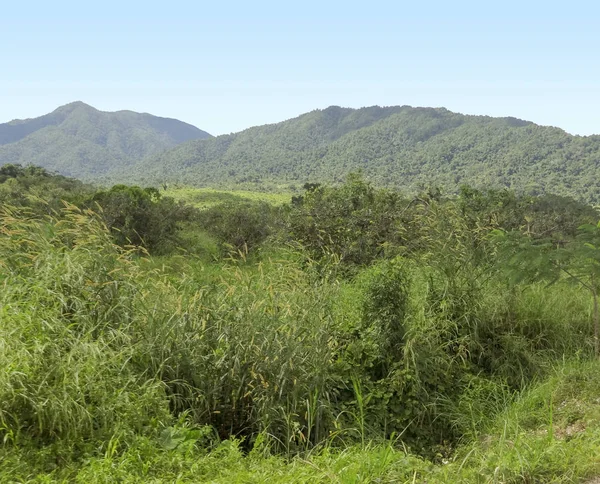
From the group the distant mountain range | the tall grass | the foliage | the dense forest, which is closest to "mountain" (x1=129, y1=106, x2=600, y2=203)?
the distant mountain range

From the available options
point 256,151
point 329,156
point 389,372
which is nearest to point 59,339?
point 389,372

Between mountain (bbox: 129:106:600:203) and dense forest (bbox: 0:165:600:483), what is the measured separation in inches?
2539

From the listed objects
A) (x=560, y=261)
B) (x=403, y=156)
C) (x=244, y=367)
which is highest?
(x=403, y=156)

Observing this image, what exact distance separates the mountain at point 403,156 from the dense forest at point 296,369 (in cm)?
6448

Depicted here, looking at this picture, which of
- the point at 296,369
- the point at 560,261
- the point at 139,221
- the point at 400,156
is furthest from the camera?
the point at 400,156

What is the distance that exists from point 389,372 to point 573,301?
366 centimetres

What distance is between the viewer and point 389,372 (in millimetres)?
5277

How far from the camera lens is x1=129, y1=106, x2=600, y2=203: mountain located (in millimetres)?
89938

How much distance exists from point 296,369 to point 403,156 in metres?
131

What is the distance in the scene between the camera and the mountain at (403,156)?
8994cm

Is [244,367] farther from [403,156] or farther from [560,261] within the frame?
[403,156]

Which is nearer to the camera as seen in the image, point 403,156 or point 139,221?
point 139,221

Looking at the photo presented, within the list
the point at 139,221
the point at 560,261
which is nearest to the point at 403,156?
the point at 139,221

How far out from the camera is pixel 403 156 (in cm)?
13075
